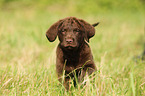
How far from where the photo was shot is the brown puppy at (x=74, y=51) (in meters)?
4.01

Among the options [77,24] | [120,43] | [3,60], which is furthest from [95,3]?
[77,24]

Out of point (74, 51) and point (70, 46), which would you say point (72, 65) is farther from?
point (70, 46)

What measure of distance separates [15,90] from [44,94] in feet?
1.32

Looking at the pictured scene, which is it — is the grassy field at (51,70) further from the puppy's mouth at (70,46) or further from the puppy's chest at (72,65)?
the puppy's mouth at (70,46)

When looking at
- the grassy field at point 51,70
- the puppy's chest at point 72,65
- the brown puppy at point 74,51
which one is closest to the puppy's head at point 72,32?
the brown puppy at point 74,51

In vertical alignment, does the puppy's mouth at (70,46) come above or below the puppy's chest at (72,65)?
above

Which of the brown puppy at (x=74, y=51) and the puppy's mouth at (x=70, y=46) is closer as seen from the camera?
the puppy's mouth at (x=70, y=46)

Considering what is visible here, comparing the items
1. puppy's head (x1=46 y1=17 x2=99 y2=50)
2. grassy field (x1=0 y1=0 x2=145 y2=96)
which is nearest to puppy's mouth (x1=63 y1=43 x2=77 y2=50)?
puppy's head (x1=46 y1=17 x2=99 y2=50)

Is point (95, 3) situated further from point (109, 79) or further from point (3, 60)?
point (109, 79)

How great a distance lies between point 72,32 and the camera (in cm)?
395

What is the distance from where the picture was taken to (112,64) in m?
5.34

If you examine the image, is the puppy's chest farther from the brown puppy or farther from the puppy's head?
the puppy's head

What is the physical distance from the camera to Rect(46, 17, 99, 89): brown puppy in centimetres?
401

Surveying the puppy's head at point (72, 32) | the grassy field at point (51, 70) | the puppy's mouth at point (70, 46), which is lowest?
the grassy field at point (51, 70)
